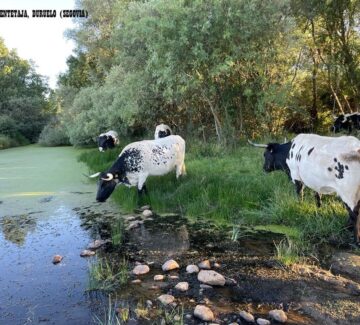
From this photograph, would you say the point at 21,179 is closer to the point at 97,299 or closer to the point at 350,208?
the point at 97,299

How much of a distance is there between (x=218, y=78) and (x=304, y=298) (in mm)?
6606

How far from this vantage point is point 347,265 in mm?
3695

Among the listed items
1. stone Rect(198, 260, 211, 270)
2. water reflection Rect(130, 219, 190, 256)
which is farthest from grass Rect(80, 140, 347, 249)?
stone Rect(198, 260, 211, 270)

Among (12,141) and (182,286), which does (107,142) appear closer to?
(182,286)

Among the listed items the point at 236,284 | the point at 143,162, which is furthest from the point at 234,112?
the point at 236,284

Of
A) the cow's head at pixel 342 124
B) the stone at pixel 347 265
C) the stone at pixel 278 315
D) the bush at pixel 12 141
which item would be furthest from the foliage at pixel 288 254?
the bush at pixel 12 141

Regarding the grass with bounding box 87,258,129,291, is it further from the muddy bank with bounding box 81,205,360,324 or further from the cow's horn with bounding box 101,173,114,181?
the cow's horn with bounding box 101,173,114,181

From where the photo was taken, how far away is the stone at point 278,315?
9.30 feet

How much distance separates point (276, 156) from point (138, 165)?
2290 millimetres

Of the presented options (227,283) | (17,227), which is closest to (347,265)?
(227,283)

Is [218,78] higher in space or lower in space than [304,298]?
higher

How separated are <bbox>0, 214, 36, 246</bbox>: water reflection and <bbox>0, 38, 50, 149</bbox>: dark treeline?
692 inches

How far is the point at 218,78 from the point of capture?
29.5 ft

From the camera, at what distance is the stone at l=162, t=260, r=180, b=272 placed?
3.89 metres
